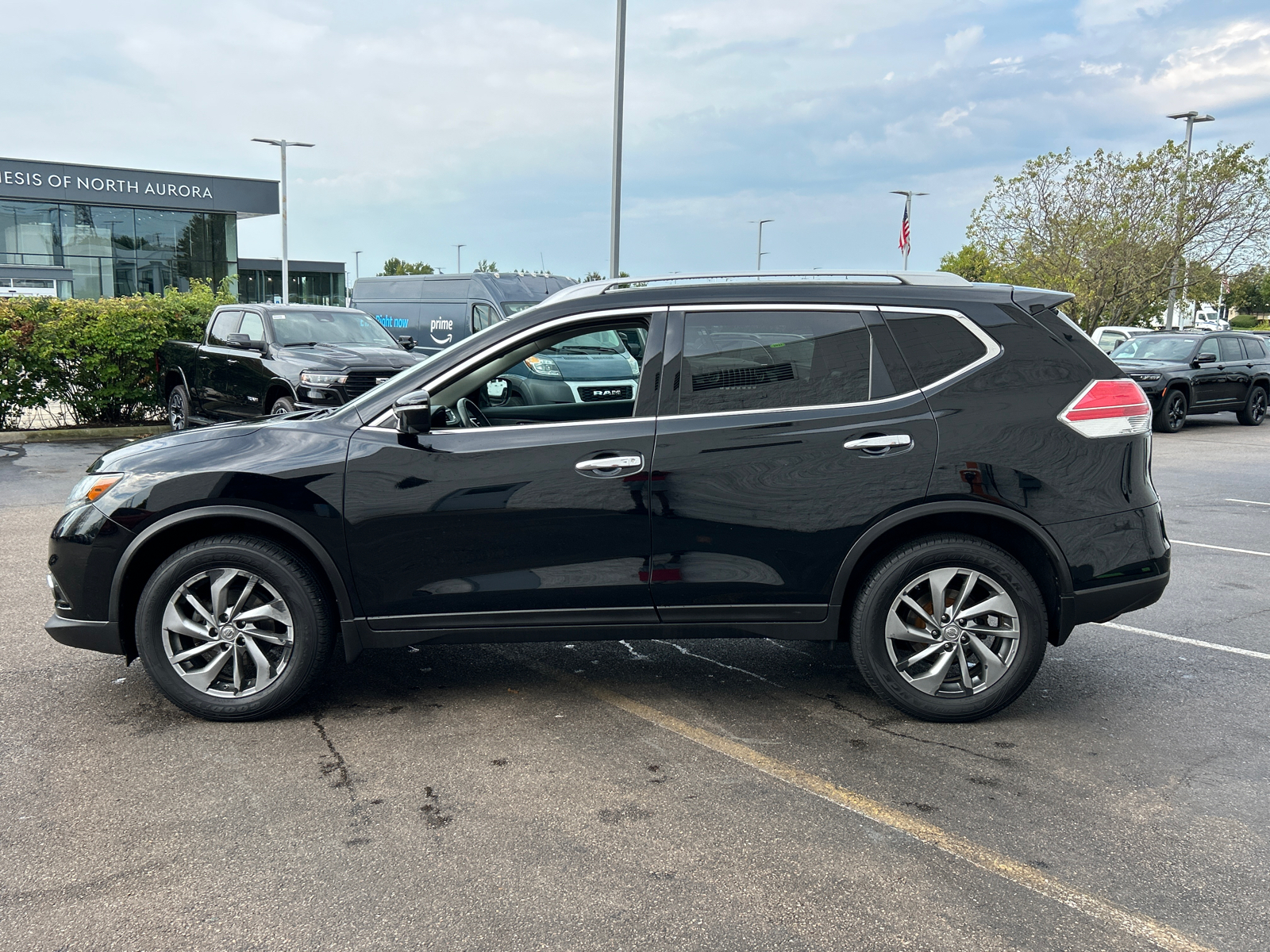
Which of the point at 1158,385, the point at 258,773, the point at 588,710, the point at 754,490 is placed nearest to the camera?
the point at 258,773

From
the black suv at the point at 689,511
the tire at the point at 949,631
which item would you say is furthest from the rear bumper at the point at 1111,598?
the tire at the point at 949,631

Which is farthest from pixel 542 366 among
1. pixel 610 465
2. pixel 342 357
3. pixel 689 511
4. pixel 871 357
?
pixel 342 357

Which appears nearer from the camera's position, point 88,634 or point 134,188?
point 88,634

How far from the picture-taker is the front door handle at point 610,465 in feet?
13.4

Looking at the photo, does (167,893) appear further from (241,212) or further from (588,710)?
(241,212)

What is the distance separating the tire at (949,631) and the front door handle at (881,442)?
0.41 m

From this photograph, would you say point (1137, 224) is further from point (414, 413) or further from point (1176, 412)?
point (414, 413)

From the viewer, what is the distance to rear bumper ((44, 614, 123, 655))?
4.18 meters

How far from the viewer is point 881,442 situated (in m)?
4.09

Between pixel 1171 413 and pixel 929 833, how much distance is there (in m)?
16.9

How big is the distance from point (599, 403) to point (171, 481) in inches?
68.1

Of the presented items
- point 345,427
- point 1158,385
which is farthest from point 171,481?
point 1158,385

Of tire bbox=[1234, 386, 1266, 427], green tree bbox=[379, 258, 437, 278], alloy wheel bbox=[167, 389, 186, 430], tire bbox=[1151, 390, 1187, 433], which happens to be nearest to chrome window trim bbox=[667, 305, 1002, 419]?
alloy wheel bbox=[167, 389, 186, 430]

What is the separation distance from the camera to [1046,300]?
4316mm
